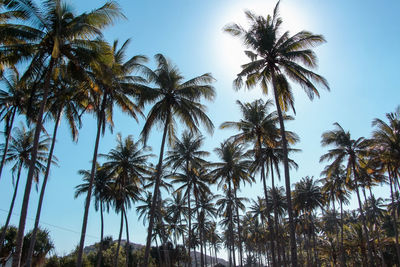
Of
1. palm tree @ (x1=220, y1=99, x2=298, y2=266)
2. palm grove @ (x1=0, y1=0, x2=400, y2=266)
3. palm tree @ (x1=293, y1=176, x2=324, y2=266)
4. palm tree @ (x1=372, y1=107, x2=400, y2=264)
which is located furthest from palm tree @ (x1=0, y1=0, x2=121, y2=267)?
palm tree @ (x1=293, y1=176, x2=324, y2=266)

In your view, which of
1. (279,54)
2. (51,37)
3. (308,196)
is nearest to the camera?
(51,37)

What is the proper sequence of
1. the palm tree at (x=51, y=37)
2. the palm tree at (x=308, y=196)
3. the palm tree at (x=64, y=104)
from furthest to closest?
the palm tree at (x=308, y=196)
the palm tree at (x=64, y=104)
the palm tree at (x=51, y=37)

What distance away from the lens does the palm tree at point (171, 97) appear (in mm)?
19000

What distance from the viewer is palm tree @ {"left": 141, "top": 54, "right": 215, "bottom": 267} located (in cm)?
1900

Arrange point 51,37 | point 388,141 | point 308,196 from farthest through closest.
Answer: point 308,196 < point 388,141 < point 51,37

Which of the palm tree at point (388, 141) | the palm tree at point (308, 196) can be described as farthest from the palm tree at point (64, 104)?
the palm tree at point (308, 196)

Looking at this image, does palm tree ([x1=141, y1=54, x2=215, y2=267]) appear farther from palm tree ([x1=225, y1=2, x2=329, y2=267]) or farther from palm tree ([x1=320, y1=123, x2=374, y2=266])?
palm tree ([x1=320, y1=123, x2=374, y2=266])

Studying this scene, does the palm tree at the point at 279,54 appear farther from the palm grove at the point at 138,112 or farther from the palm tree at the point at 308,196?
the palm tree at the point at 308,196

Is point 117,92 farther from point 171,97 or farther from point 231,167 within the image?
point 231,167

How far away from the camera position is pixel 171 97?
1928 centimetres

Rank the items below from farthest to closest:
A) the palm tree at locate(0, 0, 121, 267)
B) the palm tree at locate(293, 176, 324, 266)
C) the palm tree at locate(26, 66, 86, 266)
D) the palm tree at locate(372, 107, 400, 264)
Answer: the palm tree at locate(293, 176, 324, 266)
the palm tree at locate(372, 107, 400, 264)
the palm tree at locate(26, 66, 86, 266)
the palm tree at locate(0, 0, 121, 267)

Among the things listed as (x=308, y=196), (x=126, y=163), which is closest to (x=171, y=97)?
(x=126, y=163)

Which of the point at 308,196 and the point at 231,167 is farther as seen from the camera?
the point at 308,196

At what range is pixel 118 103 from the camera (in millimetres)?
18250
